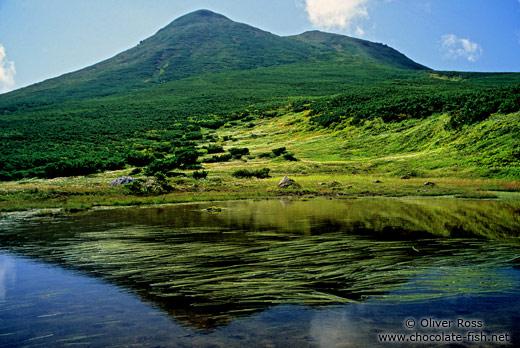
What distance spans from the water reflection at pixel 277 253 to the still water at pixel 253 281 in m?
0.05

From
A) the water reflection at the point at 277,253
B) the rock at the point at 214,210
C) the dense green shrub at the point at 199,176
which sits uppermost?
the dense green shrub at the point at 199,176

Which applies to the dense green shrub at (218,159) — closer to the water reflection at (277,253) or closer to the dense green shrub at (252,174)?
the dense green shrub at (252,174)

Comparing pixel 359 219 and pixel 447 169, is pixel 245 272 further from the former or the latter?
pixel 447 169

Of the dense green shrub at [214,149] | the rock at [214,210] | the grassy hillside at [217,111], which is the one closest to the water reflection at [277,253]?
the rock at [214,210]

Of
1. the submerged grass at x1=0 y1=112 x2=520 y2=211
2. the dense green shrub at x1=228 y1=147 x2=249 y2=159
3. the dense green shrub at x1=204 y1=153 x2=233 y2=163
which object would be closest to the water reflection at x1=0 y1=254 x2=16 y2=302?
the submerged grass at x1=0 y1=112 x2=520 y2=211

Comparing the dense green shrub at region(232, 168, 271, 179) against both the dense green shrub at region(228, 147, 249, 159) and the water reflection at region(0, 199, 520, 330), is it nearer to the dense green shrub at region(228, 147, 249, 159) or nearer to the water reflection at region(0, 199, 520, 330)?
the dense green shrub at region(228, 147, 249, 159)

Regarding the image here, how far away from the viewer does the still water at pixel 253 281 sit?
813 centimetres

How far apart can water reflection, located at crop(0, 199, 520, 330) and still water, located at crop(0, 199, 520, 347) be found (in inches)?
1.9

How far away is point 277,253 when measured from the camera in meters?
14.0

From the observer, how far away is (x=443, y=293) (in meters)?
9.85

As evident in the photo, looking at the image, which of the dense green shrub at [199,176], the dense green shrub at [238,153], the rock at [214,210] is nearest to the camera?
the rock at [214,210]

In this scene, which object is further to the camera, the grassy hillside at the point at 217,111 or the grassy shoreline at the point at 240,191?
the grassy hillside at the point at 217,111

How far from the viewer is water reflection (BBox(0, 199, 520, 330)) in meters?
9.95

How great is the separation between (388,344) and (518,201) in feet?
77.8
